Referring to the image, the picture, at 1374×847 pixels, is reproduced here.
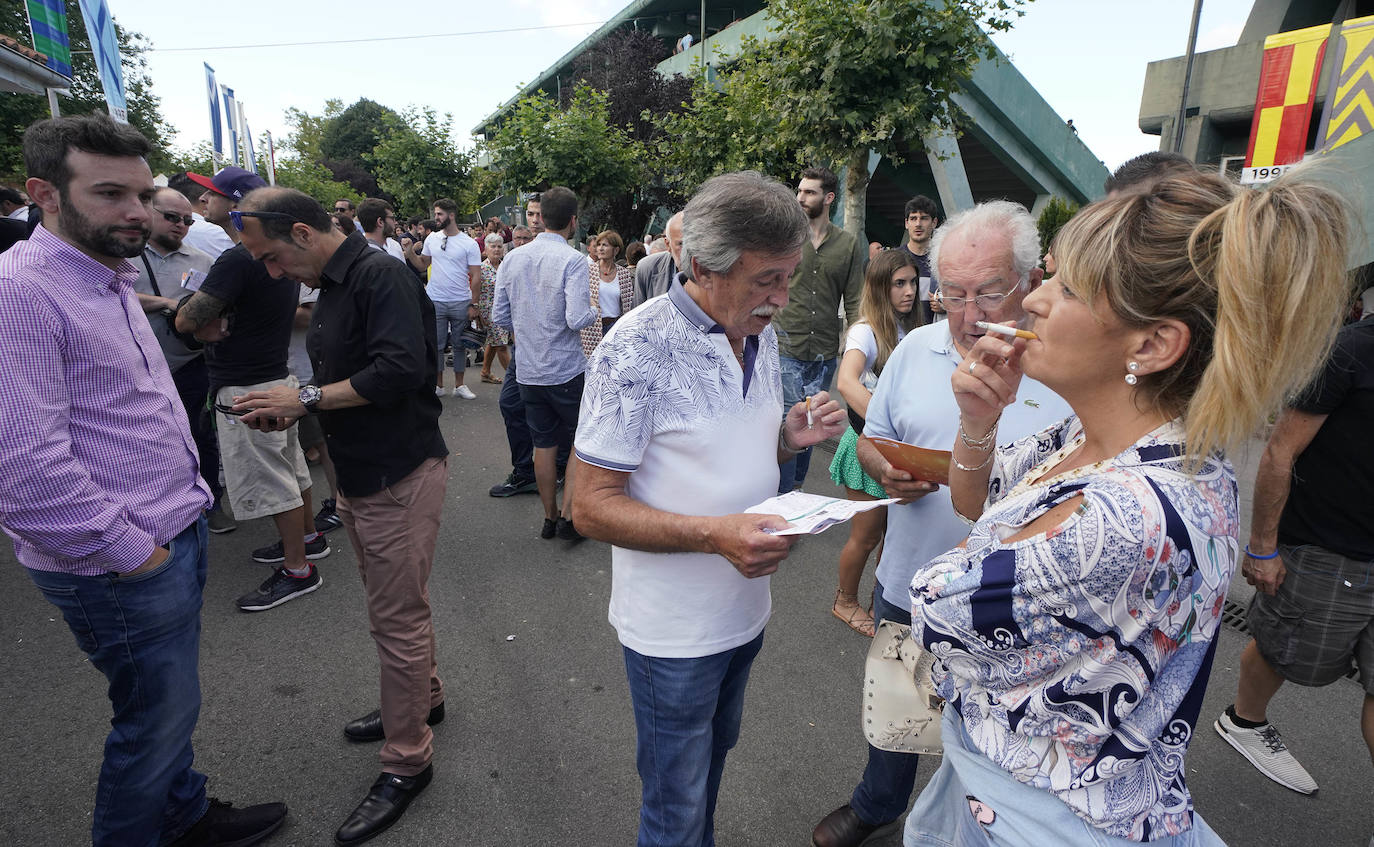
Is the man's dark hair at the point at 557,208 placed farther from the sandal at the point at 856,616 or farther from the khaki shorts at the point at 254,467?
the sandal at the point at 856,616

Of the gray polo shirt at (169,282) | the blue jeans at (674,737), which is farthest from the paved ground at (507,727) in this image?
the gray polo shirt at (169,282)

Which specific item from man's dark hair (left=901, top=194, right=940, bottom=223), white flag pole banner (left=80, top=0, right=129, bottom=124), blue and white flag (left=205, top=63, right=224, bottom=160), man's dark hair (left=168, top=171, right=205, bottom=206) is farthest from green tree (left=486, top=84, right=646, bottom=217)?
man's dark hair (left=901, top=194, right=940, bottom=223)

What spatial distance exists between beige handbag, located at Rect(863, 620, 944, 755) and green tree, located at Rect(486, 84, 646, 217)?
13573 mm

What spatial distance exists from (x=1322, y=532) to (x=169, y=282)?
5.79 metres

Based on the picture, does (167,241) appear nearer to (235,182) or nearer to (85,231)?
(235,182)

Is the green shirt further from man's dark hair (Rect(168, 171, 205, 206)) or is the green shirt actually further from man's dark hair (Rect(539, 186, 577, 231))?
man's dark hair (Rect(168, 171, 205, 206))

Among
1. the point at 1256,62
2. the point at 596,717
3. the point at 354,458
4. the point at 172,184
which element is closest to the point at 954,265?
the point at 354,458

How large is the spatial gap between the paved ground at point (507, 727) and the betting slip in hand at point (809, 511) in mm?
1520

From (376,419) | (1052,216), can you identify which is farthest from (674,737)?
(1052,216)

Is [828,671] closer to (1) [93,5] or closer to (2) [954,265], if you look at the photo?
(2) [954,265]

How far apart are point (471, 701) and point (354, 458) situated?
52.2 inches

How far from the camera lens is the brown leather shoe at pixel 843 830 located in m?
2.33

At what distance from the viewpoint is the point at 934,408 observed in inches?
84.6

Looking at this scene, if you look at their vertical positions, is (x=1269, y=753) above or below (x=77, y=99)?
below
